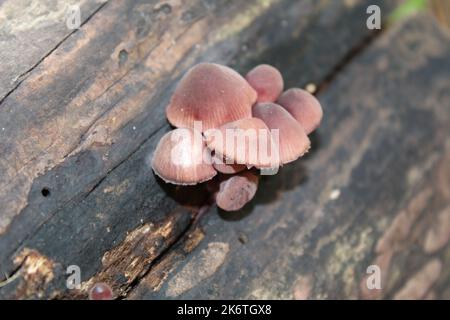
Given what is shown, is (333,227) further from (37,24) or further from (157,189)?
(37,24)

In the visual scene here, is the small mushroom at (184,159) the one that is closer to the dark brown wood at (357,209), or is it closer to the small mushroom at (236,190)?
the small mushroom at (236,190)

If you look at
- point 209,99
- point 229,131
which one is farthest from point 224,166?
point 209,99

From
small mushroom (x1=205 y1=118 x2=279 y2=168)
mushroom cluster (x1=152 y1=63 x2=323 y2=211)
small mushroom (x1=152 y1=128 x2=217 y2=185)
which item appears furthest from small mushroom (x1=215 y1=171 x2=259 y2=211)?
small mushroom (x1=205 y1=118 x2=279 y2=168)

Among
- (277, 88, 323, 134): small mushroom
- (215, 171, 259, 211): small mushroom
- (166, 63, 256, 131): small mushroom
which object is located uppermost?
(166, 63, 256, 131): small mushroom

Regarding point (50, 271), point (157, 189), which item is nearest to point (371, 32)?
point (157, 189)

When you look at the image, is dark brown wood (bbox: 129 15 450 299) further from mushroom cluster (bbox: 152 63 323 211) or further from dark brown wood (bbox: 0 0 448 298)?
mushroom cluster (bbox: 152 63 323 211)

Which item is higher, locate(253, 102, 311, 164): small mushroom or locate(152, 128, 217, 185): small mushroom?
locate(152, 128, 217, 185): small mushroom
